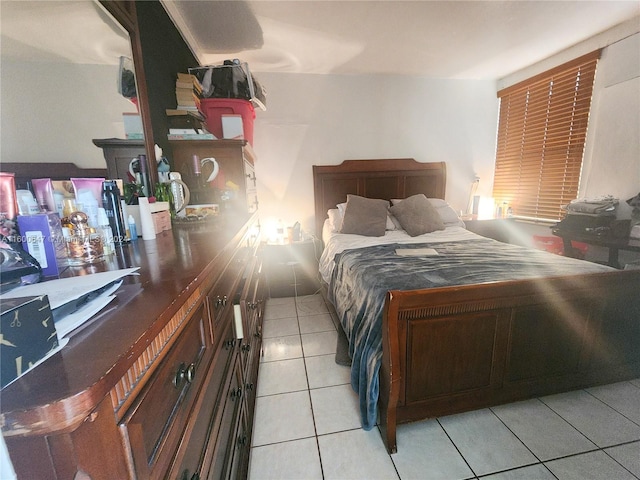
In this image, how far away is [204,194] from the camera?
179 centimetres

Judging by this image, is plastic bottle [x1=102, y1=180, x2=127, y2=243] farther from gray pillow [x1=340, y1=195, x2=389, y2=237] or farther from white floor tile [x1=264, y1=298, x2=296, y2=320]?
gray pillow [x1=340, y1=195, x2=389, y2=237]

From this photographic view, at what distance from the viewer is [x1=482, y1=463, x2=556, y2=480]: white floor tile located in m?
1.13

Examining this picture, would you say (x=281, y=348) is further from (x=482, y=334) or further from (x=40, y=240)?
(x=40, y=240)

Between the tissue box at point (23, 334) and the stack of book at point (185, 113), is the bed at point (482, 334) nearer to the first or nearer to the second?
the tissue box at point (23, 334)

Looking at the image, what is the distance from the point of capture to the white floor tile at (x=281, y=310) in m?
2.60

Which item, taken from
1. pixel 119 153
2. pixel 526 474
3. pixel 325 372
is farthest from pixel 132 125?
pixel 526 474

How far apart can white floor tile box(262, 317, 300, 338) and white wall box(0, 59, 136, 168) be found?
5.56ft

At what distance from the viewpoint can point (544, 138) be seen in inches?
120

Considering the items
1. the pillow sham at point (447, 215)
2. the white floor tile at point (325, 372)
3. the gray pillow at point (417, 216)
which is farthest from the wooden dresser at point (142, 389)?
the pillow sham at point (447, 215)

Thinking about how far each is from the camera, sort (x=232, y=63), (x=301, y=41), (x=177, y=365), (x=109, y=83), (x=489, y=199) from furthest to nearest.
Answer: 1. (x=489, y=199)
2. (x=301, y=41)
3. (x=232, y=63)
4. (x=109, y=83)
5. (x=177, y=365)

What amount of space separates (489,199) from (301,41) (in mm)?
2976

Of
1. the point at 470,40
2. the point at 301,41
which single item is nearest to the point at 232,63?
the point at 301,41

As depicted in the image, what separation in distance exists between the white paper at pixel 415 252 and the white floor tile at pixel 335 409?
3.21ft

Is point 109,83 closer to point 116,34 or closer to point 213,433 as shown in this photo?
point 116,34
